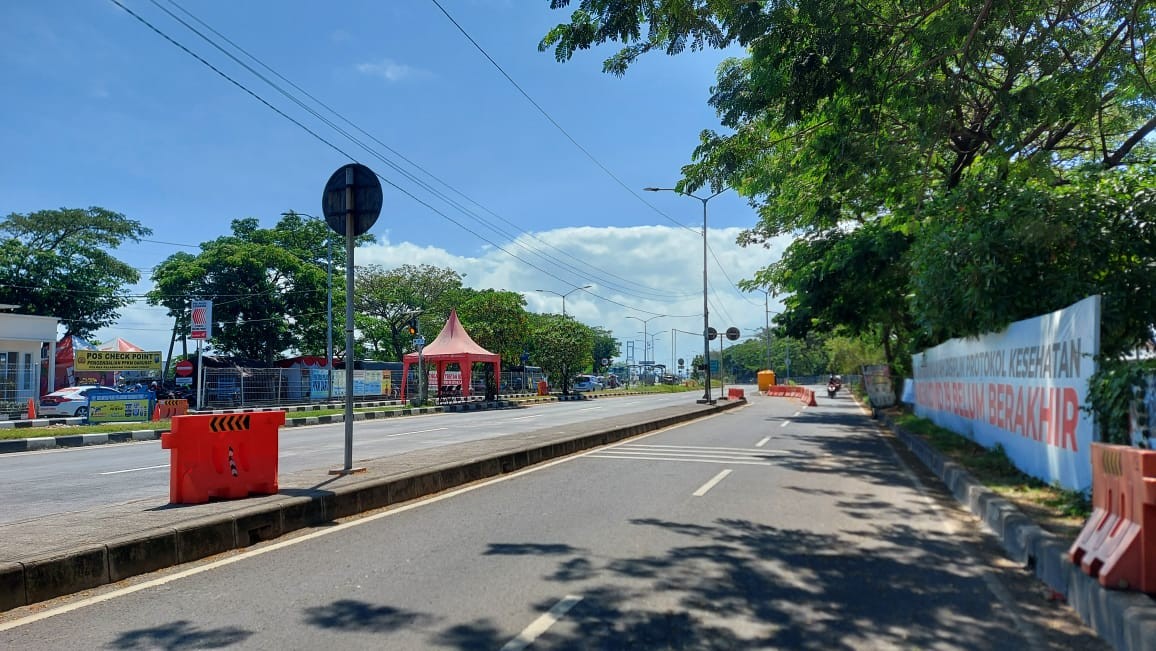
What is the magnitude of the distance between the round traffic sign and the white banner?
762cm

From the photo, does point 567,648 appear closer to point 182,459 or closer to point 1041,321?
point 182,459

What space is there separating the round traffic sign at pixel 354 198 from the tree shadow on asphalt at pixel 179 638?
210 inches

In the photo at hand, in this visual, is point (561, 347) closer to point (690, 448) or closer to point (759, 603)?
point (690, 448)

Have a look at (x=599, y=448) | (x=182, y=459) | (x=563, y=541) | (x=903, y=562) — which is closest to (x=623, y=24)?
(x=563, y=541)

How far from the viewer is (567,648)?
3.97m

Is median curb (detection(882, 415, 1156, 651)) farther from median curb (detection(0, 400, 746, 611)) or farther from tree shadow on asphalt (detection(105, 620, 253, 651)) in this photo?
median curb (detection(0, 400, 746, 611))

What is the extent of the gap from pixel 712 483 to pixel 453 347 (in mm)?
26178

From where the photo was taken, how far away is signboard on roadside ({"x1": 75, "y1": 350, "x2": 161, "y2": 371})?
31469 mm

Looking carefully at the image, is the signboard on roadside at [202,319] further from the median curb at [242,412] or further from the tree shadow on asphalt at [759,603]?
the tree shadow on asphalt at [759,603]

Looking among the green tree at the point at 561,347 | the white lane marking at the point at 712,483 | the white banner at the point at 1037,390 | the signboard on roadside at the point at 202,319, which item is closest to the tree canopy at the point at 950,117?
the white banner at the point at 1037,390

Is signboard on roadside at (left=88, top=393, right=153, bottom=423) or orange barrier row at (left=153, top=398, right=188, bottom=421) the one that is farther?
orange barrier row at (left=153, top=398, right=188, bottom=421)

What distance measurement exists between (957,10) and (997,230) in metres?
3.48

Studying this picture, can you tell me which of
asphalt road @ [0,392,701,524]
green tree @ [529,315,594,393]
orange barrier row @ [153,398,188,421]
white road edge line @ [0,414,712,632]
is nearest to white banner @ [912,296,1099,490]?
white road edge line @ [0,414,712,632]

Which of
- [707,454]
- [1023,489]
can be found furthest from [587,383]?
[1023,489]
